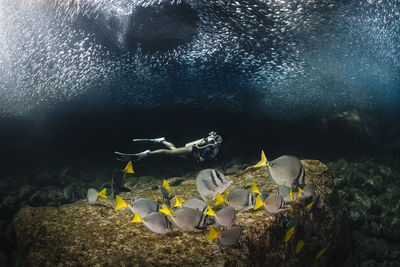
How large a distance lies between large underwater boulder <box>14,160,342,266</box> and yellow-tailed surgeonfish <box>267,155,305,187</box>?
80cm

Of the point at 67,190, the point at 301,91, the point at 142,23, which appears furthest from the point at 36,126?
the point at 301,91

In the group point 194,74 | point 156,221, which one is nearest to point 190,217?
point 156,221

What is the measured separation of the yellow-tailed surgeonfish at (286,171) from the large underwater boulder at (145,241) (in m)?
0.80

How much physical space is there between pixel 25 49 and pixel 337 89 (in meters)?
25.9

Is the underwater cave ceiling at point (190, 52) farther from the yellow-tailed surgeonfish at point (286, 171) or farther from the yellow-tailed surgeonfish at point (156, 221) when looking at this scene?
the yellow-tailed surgeonfish at point (156, 221)

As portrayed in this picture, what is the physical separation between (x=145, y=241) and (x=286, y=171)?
2.23 metres

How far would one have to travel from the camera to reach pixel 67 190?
5461mm

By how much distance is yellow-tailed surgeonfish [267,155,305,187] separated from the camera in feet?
8.71

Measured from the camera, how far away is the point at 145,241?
2684 millimetres

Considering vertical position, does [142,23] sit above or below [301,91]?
above

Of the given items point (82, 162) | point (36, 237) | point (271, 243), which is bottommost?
point (82, 162)

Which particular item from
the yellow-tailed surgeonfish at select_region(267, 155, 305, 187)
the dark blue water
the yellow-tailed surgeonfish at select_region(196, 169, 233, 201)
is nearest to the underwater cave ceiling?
the dark blue water

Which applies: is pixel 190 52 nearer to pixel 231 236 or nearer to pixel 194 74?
pixel 194 74

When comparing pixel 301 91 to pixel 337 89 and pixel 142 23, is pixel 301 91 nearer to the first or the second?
pixel 337 89
